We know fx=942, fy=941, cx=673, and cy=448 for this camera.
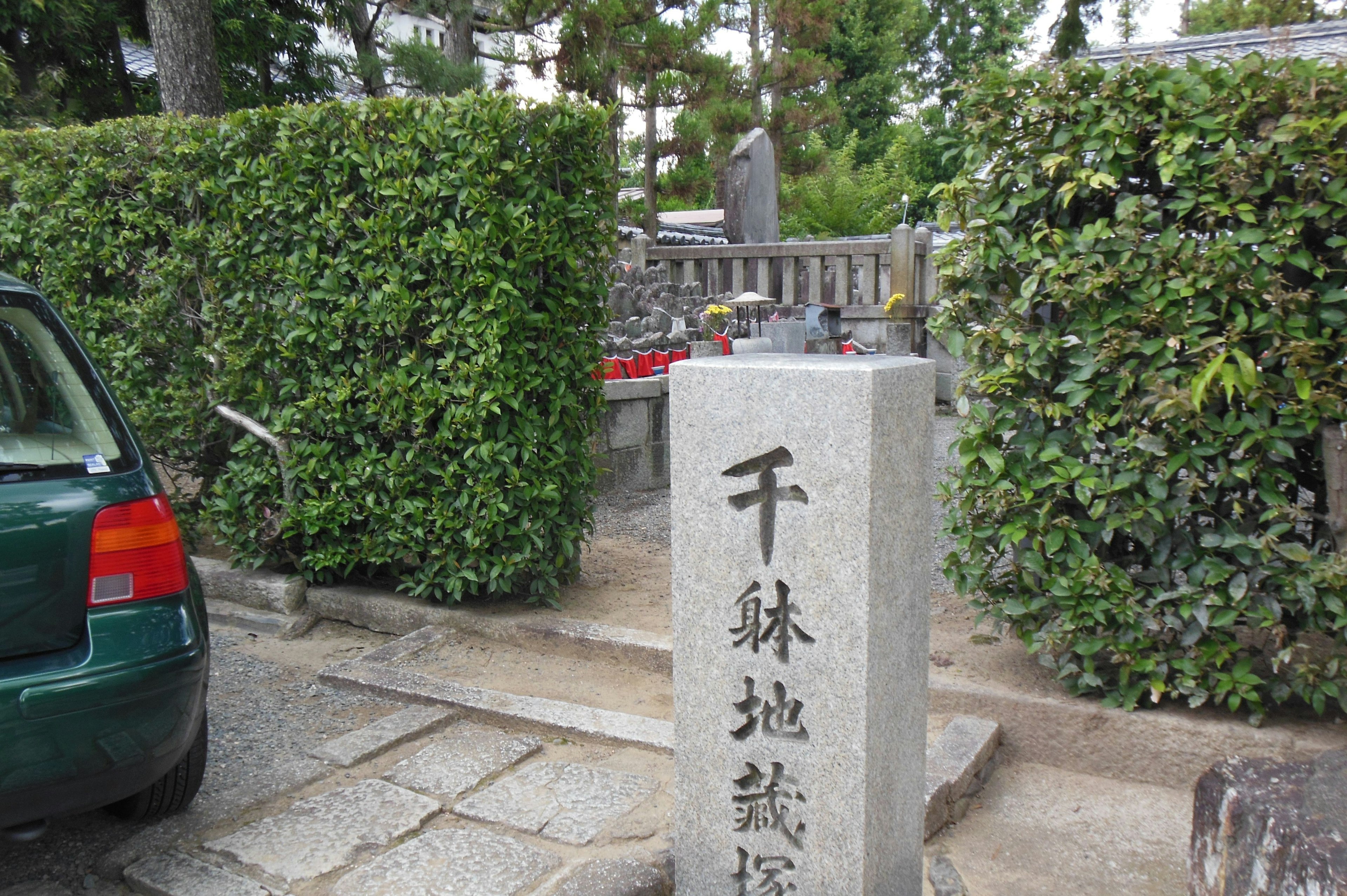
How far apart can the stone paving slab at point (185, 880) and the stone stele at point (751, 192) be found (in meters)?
11.4

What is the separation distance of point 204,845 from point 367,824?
0.49 m

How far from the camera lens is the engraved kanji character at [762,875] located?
2.41 m

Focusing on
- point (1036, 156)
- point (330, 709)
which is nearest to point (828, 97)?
point (1036, 156)

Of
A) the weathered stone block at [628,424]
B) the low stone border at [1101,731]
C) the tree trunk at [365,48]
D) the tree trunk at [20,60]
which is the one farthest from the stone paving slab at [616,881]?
the tree trunk at [20,60]

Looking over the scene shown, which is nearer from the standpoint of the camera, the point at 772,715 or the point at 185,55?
the point at 772,715

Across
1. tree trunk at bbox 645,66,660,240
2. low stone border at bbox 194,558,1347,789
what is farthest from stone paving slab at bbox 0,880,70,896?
tree trunk at bbox 645,66,660,240

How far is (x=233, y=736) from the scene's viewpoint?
377 centimetres

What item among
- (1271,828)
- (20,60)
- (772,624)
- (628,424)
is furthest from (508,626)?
(20,60)

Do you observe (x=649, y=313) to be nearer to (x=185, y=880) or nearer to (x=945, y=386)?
(x=945, y=386)

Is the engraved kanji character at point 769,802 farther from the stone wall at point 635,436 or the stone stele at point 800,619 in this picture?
the stone wall at point 635,436

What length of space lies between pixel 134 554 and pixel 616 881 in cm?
163

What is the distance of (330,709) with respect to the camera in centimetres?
404

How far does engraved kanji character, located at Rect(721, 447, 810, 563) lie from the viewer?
7.59 ft

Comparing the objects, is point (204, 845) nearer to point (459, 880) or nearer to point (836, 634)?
point (459, 880)
